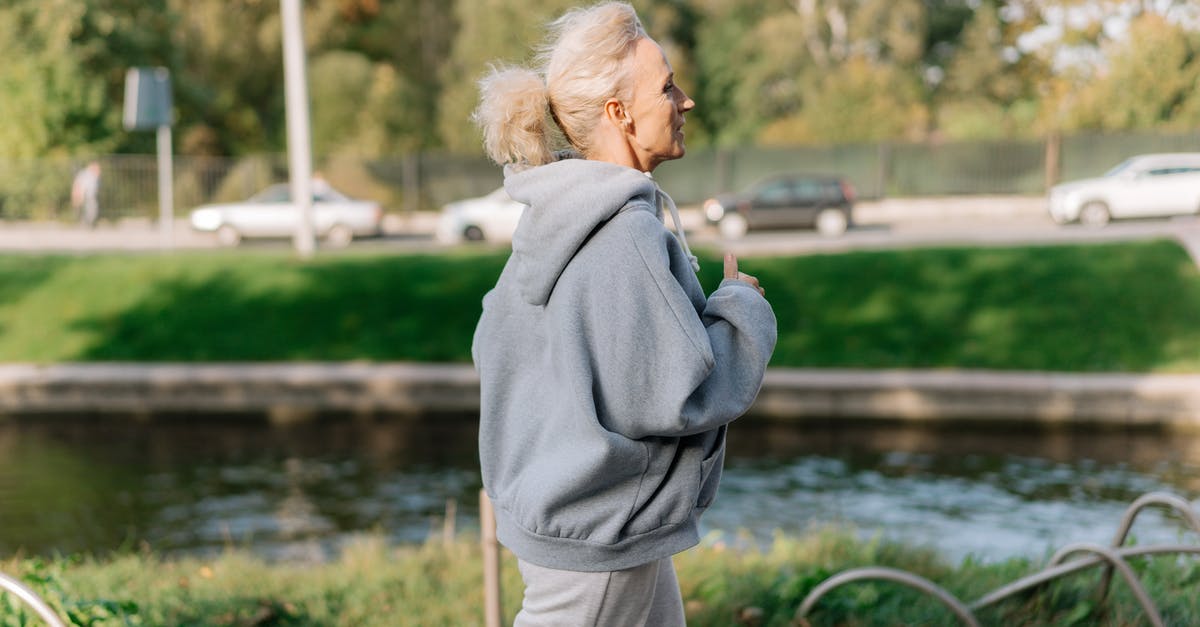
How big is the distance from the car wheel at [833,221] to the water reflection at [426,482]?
1703 cm

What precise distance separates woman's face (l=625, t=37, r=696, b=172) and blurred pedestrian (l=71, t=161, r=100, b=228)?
2800cm

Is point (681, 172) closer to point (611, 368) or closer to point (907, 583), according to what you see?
point (907, 583)

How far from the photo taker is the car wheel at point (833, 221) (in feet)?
87.1

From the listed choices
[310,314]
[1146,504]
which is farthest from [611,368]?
[310,314]

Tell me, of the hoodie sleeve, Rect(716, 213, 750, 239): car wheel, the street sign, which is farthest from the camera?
Rect(716, 213, 750, 239): car wheel

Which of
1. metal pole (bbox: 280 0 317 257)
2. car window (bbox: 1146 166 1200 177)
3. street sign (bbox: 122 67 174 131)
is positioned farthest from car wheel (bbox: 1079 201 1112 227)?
street sign (bbox: 122 67 174 131)

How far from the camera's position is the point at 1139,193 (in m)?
24.3

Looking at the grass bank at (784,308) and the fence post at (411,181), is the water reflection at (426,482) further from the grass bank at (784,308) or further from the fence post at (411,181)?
the fence post at (411,181)

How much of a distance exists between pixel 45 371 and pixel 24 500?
3.26 meters

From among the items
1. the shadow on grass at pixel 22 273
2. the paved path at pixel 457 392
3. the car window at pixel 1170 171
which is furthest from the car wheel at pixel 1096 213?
the shadow on grass at pixel 22 273

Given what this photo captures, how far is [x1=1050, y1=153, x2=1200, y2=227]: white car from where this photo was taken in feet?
78.8

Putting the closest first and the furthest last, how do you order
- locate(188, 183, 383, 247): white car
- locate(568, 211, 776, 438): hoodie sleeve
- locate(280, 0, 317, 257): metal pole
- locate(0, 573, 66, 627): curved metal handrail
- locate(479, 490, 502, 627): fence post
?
locate(568, 211, 776, 438): hoodie sleeve < locate(0, 573, 66, 627): curved metal handrail < locate(479, 490, 502, 627): fence post < locate(280, 0, 317, 257): metal pole < locate(188, 183, 383, 247): white car

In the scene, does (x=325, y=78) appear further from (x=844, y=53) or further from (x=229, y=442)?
(x=229, y=442)

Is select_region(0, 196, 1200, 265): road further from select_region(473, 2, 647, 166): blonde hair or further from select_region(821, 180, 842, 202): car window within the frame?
select_region(473, 2, 647, 166): blonde hair
